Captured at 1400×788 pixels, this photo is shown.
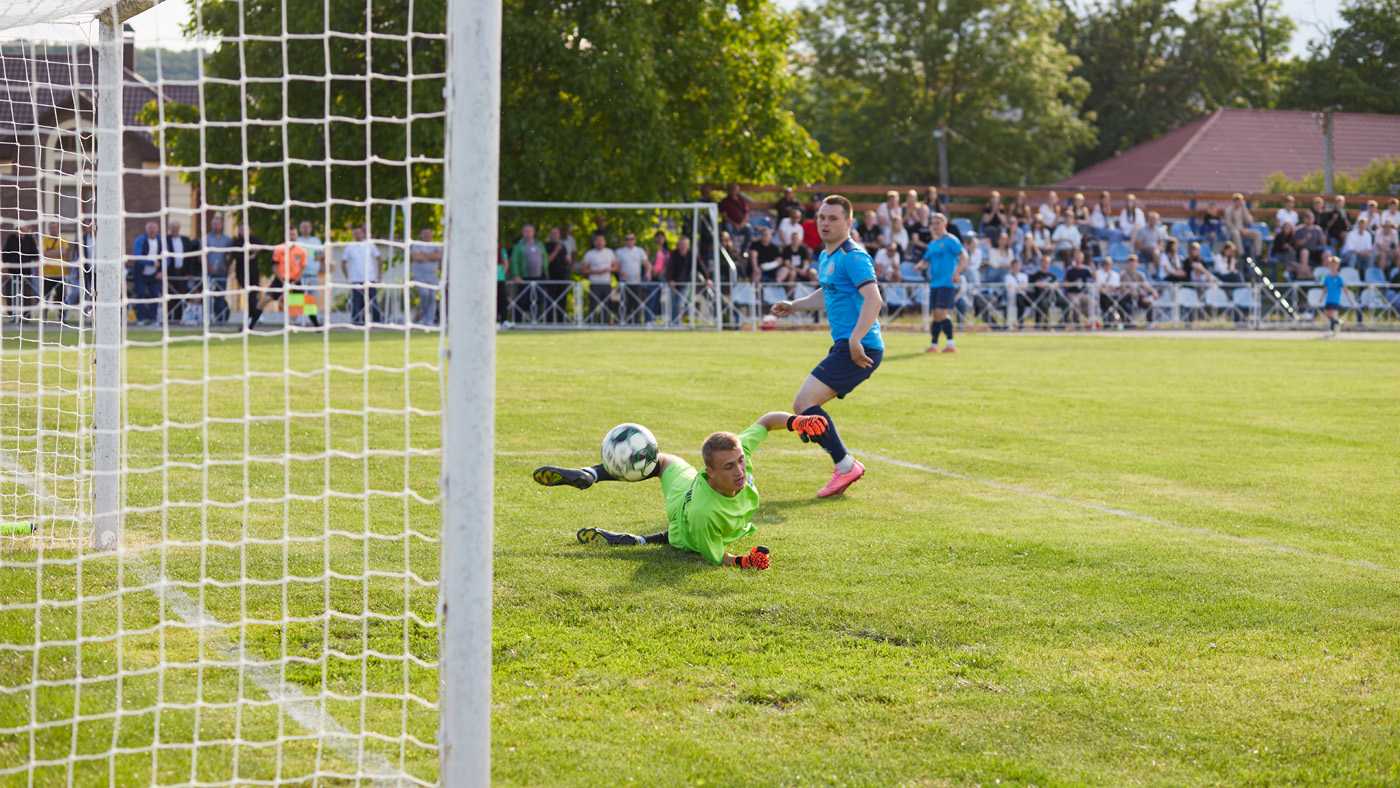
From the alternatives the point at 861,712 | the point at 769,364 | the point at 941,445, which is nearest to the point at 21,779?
the point at 861,712

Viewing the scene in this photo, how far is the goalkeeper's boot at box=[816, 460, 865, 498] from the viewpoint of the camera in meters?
8.77

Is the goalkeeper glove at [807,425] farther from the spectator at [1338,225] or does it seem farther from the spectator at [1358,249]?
the spectator at [1338,225]

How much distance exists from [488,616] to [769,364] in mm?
14096

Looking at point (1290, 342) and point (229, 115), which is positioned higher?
point (229, 115)

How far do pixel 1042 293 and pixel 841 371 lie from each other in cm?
2087

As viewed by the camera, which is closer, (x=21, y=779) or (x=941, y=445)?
(x=21, y=779)

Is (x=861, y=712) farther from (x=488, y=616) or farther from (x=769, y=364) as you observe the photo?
(x=769, y=364)

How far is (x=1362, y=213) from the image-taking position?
31922 millimetres

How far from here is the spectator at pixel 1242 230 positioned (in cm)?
3228

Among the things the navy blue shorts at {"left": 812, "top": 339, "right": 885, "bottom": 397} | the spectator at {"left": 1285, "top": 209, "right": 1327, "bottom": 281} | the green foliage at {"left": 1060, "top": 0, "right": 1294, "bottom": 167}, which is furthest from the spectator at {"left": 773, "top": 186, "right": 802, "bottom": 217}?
the green foliage at {"left": 1060, "top": 0, "right": 1294, "bottom": 167}

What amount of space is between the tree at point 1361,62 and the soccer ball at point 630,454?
3425 centimetres

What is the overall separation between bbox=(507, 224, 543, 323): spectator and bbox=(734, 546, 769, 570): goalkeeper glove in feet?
69.3

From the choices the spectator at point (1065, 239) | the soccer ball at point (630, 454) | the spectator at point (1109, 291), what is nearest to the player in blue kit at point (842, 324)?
the soccer ball at point (630, 454)

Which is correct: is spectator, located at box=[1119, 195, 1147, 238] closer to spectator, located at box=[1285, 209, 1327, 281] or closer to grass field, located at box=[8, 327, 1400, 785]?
spectator, located at box=[1285, 209, 1327, 281]
